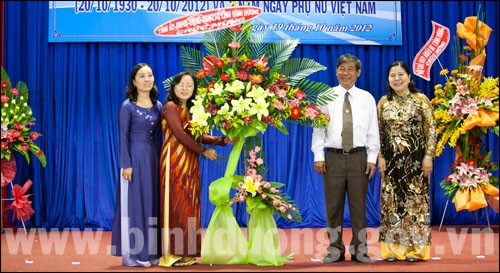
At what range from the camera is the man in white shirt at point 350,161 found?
3.94m

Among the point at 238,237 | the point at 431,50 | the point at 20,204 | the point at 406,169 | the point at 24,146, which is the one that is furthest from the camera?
the point at 431,50

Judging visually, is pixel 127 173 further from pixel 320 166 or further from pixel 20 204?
pixel 20 204

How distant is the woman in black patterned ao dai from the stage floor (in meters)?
0.15

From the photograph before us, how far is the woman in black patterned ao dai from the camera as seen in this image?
404 centimetres

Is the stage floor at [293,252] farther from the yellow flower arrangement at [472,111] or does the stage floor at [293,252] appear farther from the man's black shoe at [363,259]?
the yellow flower arrangement at [472,111]

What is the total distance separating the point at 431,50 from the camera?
649cm

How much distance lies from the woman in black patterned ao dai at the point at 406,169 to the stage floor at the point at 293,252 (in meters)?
0.15

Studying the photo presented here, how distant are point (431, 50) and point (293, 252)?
120 inches

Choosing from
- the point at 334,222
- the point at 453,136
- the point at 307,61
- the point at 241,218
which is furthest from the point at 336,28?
the point at 334,222

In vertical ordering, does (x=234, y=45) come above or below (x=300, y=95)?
above

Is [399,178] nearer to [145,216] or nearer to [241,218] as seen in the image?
[145,216]

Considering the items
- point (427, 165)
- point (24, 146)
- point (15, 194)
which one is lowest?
point (15, 194)

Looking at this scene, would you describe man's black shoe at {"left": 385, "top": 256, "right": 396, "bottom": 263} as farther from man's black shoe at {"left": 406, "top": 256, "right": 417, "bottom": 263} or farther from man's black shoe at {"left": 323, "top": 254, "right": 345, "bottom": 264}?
man's black shoe at {"left": 323, "top": 254, "right": 345, "bottom": 264}

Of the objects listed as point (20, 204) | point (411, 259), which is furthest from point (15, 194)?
point (411, 259)
